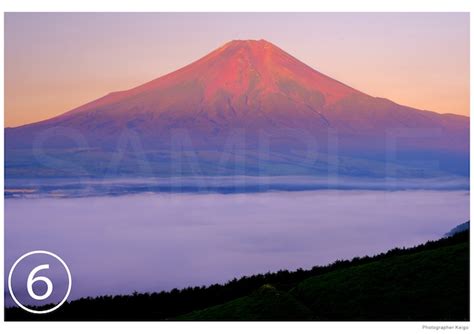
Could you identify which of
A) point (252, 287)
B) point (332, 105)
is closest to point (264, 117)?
point (332, 105)

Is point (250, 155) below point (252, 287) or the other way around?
the other way around

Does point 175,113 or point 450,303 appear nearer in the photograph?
point 450,303

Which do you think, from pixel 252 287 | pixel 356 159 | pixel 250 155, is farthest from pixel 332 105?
pixel 252 287

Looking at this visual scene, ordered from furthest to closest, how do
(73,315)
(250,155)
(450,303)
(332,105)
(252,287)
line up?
(250,155), (332,105), (252,287), (73,315), (450,303)

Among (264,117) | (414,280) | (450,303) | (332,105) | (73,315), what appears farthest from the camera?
(332,105)
